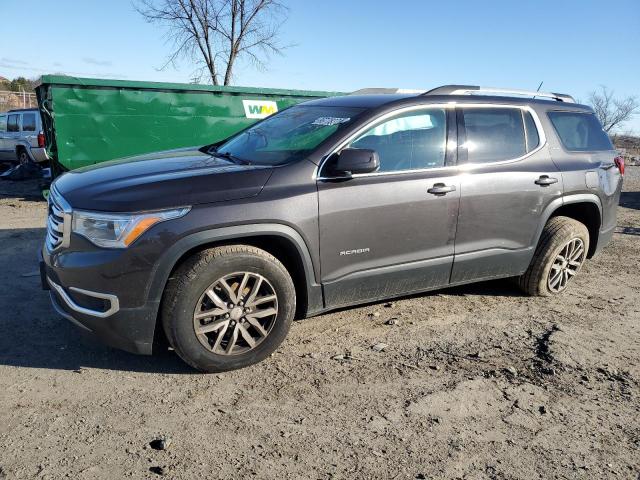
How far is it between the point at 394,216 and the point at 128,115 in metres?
7.75

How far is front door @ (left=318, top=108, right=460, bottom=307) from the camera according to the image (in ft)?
11.8

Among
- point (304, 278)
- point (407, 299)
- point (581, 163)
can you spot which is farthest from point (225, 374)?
point (581, 163)

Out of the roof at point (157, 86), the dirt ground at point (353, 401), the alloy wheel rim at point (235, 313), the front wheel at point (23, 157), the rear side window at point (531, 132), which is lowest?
the dirt ground at point (353, 401)

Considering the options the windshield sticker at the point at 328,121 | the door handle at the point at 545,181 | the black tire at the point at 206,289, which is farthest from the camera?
the door handle at the point at 545,181

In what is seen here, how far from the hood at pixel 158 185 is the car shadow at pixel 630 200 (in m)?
10.1

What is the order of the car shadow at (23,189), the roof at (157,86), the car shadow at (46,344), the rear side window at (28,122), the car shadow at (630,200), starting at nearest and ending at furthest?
1. the car shadow at (46,344)
2. the roof at (157,86)
3. the car shadow at (23,189)
4. the car shadow at (630,200)
5. the rear side window at (28,122)

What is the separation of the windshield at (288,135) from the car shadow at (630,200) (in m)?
9.11

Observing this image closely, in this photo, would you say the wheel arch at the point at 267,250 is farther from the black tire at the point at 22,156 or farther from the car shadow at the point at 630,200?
the black tire at the point at 22,156

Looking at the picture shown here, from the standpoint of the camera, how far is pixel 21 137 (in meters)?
13.6

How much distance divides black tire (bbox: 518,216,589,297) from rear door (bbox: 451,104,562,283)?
0.56ft

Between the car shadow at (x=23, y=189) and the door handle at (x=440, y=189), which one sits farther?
the car shadow at (x=23, y=189)

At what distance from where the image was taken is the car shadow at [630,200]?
1098 cm

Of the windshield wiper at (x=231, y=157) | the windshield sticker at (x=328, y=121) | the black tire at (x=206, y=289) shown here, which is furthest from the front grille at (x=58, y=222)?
the windshield sticker at (x=328, y=121)

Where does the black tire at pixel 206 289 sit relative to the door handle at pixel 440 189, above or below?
below
